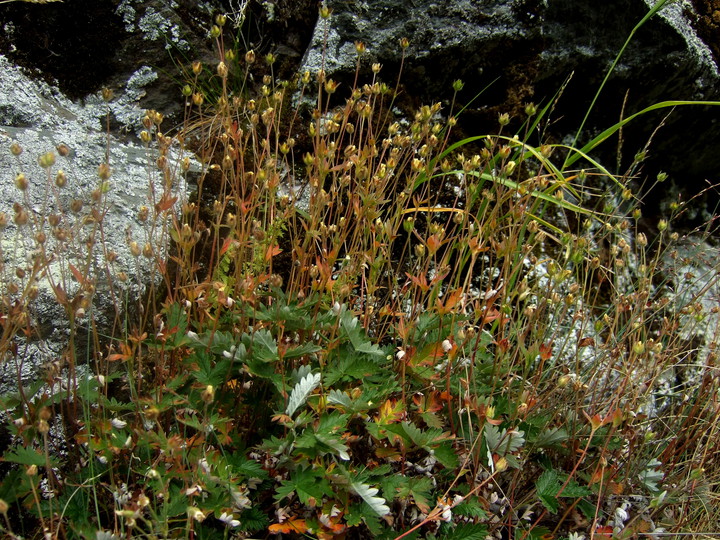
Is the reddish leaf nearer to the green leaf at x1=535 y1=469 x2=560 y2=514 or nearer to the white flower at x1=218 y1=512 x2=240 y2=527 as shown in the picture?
the white flower at x1=218 y1=512 x2=240 y2=527

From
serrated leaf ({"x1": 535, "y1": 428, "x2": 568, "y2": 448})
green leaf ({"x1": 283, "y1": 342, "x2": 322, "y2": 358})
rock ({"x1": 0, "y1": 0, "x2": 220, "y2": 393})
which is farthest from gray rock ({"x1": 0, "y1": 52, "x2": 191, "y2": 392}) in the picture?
serrated leaf ({"x1": 535, "y1": 428, "x2": 568, "y2": 448})

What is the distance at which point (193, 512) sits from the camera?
1063 millimetres

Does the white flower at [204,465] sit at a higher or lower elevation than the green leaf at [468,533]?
higher

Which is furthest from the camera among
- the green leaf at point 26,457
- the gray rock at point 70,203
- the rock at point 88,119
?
the rock at point 88,119

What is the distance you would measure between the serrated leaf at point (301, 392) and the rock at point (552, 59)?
1417 millimetres

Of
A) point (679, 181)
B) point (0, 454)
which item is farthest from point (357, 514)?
point (679, 181)

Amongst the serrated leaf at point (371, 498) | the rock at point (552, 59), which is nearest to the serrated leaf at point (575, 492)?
the serrated leaf at point (371, 498)

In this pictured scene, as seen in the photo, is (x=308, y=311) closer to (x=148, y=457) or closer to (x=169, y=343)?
(x=169, y=343)

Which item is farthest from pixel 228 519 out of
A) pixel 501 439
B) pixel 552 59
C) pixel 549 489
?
pixel 552 59

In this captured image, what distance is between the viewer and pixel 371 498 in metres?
1.26

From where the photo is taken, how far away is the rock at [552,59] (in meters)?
2.43

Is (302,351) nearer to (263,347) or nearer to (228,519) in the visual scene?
(263,347)

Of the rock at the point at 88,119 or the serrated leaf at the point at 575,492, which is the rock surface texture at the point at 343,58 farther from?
the serrated leaf at the point at 575,492

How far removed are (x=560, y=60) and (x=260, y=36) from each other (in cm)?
133
